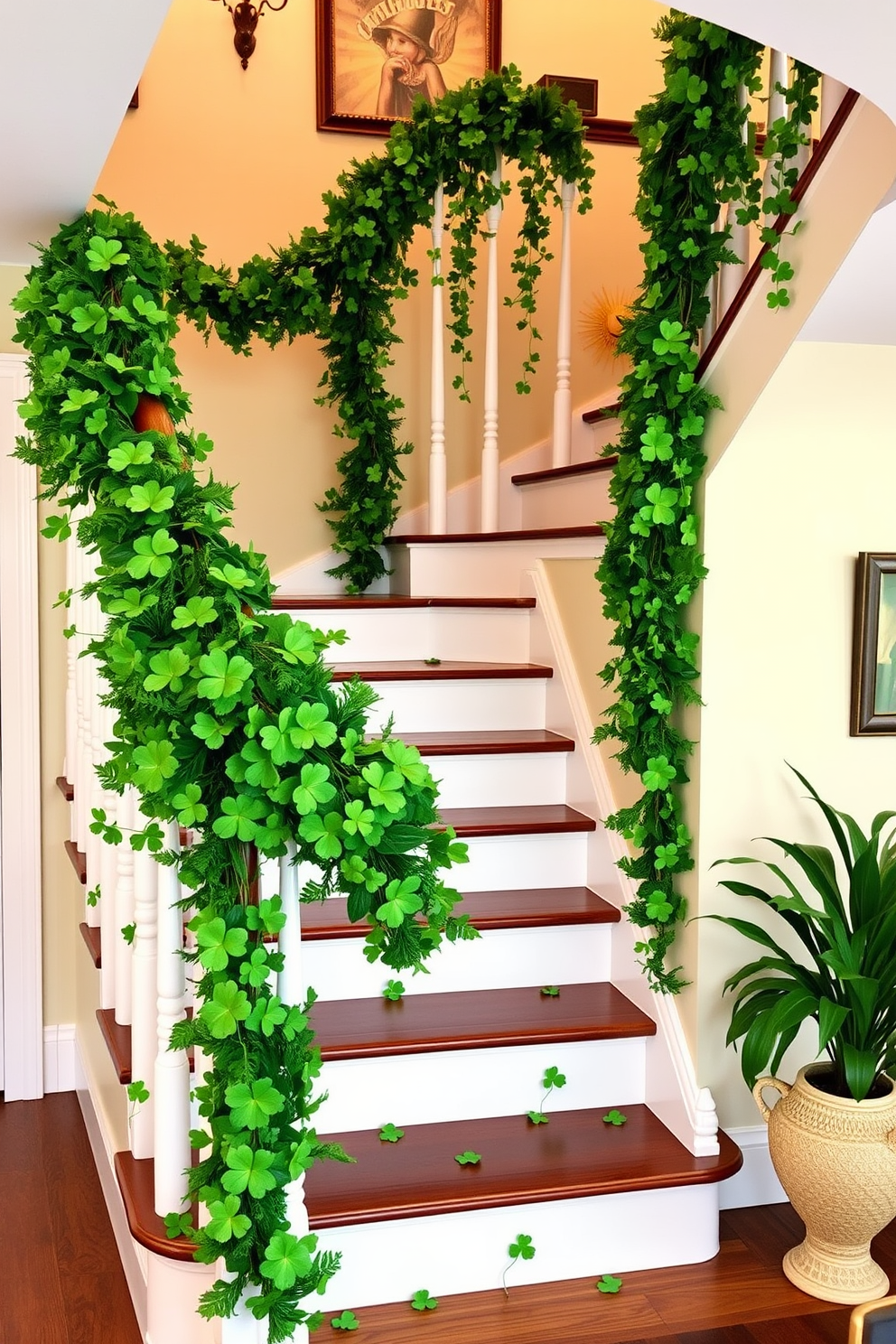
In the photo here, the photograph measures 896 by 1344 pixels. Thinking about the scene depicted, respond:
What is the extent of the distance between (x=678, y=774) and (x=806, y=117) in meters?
1.32

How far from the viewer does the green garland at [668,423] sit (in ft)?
7.62

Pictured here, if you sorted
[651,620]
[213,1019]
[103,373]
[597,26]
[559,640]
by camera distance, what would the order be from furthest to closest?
[597,26], [559,640], [651,620], [103,373], [213,1019]

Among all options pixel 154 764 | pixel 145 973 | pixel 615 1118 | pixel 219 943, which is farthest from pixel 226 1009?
pixel 615 1118

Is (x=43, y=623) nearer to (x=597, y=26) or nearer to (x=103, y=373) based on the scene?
(x=103, y=373)

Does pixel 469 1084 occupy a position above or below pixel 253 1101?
below

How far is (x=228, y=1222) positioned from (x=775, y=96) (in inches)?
85.2

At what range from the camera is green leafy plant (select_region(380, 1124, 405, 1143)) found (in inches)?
99.5

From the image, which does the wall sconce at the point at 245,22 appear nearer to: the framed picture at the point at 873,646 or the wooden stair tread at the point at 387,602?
the wooden stair tread at the point at 387,602

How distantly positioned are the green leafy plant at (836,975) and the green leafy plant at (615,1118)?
314mm

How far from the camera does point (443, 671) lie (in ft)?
10.7

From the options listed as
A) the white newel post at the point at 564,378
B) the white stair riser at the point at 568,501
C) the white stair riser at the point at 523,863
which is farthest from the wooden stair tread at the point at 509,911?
the white newel post at the point at 564,378

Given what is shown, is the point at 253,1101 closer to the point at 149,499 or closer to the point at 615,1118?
the point at 149,499

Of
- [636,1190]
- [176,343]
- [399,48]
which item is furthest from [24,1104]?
[399,48]

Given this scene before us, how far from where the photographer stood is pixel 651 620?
259 cm
